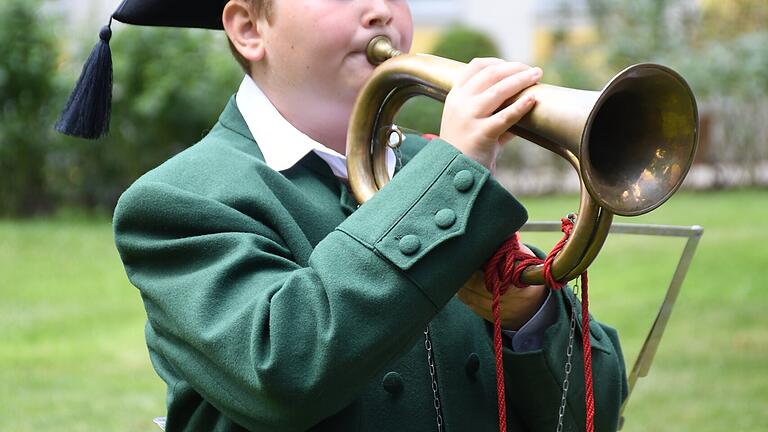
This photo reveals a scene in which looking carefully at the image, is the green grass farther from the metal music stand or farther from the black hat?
Answer: the black hat

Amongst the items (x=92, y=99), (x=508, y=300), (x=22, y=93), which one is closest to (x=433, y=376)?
(x=508, y=300)

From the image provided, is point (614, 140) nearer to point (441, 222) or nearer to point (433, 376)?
point (441, 222)

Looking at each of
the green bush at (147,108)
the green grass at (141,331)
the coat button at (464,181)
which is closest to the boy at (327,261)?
the coat button at (464,181)

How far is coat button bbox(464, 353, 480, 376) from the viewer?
2213 millimetres

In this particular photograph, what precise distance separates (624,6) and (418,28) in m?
6.43

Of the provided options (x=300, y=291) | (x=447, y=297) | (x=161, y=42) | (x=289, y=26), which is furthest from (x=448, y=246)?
(x=161, y=42)

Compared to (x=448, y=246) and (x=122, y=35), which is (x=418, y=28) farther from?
(x=448, y=246)

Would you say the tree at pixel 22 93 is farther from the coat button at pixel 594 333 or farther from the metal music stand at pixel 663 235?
the coat button at pixel 594 333

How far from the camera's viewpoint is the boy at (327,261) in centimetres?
182

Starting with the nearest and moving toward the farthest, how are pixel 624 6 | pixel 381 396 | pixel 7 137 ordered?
pixel 381 396 → pixel 7 137 → pixel 624 6

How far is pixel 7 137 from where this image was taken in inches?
448

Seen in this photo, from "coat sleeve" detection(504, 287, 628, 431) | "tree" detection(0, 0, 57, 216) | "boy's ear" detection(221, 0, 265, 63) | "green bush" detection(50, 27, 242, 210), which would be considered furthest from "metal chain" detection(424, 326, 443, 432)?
"tree" detection(0, 0, 57, 216)

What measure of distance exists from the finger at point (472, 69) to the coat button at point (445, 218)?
0.70 feet

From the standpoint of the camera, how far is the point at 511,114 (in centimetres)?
182
